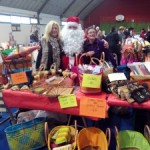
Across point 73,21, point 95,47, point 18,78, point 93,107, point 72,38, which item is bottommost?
point 93,107

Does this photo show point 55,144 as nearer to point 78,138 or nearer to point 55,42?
point 78,138

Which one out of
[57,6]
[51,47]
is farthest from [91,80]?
[57,6]

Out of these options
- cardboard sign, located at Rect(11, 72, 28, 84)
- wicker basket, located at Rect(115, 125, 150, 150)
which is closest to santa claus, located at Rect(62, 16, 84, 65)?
cardboard sign, located at Rect(11, 72, 28, 84)

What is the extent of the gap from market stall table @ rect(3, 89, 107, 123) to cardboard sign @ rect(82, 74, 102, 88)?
97 mm

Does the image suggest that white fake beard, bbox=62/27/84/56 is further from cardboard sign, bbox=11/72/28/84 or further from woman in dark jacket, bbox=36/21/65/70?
cardboard sign, bbox=11/72/28/84

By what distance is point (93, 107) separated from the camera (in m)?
1.86

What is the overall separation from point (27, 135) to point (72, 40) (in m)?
1.17

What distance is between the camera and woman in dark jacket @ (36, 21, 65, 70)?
2.74m

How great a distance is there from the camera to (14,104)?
7.06 feet

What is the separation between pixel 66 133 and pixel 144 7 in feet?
48.6

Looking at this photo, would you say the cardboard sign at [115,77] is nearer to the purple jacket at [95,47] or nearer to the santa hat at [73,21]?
the purple jacket at [95,47]

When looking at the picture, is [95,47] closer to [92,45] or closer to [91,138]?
[92,45]

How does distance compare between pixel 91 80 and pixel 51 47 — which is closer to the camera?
pixel 91 80

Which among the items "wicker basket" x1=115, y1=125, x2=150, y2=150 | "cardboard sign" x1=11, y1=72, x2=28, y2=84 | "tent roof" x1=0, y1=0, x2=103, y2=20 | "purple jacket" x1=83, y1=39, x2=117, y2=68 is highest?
"tent roof" x1=0, y1=0, x2=103, y2=20
